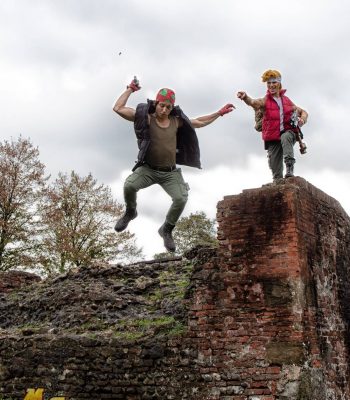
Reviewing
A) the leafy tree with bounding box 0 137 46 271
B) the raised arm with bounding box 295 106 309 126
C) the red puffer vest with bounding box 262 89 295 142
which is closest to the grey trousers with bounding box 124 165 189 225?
the red puffer vest with bounding box 262 89 295 142

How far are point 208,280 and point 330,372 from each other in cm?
198

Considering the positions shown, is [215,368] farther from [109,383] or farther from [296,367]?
[109,383]

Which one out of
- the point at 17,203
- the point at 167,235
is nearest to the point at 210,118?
the point at 167,235

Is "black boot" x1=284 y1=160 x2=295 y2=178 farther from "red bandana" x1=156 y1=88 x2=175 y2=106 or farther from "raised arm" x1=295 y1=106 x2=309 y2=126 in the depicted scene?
"red bandana" x1=156 y1=88 x2=175 y2=106

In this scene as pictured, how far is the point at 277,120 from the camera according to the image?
7.68 metres

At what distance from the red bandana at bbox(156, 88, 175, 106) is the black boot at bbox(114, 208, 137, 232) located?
150 cm

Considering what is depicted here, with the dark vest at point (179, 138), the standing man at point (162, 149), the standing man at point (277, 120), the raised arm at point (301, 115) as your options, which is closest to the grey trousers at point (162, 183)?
the standing man at point (162, 149)

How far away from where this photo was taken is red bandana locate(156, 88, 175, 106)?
7023 mm

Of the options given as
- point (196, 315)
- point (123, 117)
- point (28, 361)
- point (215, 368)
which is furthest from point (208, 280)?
point (28, 361)

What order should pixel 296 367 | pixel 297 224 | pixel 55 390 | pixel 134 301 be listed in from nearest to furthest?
pixel 296 367 < pixel 297 224 < pixel 55 390 < pixel 134 301

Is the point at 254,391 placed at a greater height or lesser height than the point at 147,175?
lesser

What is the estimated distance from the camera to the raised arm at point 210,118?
7.42 metres

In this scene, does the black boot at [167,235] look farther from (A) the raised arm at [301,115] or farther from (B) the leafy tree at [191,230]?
(B) the leafy tree at [191,230]

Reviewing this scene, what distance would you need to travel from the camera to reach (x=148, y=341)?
288 inches
